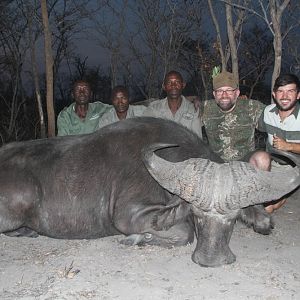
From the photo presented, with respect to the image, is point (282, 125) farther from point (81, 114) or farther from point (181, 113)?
point (81, 114)

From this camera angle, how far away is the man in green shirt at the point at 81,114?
7527 millimetres

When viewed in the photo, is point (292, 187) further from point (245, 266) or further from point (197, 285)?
point (197, 285)

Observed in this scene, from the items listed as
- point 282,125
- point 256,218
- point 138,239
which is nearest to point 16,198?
point 138,239

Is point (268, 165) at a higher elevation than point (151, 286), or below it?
higher

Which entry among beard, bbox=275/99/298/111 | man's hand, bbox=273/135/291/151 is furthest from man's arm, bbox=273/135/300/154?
beard, bbox=275/99/298/111

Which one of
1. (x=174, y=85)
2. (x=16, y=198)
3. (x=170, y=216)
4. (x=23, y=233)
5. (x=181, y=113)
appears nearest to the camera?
(x=170, y=216)

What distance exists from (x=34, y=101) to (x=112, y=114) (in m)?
19.9

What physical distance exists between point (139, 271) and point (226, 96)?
9.57ft

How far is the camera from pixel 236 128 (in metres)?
6.18

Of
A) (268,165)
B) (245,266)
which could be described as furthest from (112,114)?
(245,266)

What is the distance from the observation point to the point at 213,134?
6.36m

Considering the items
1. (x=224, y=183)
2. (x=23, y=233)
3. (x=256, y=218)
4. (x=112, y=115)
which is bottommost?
(x=23, y=233)

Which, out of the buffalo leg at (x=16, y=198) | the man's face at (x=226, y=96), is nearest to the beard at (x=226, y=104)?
the man's face at (x=226, y=96)

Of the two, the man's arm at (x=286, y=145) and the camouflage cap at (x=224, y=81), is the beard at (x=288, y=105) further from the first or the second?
the camouflage cap at (x=224, y=81)
